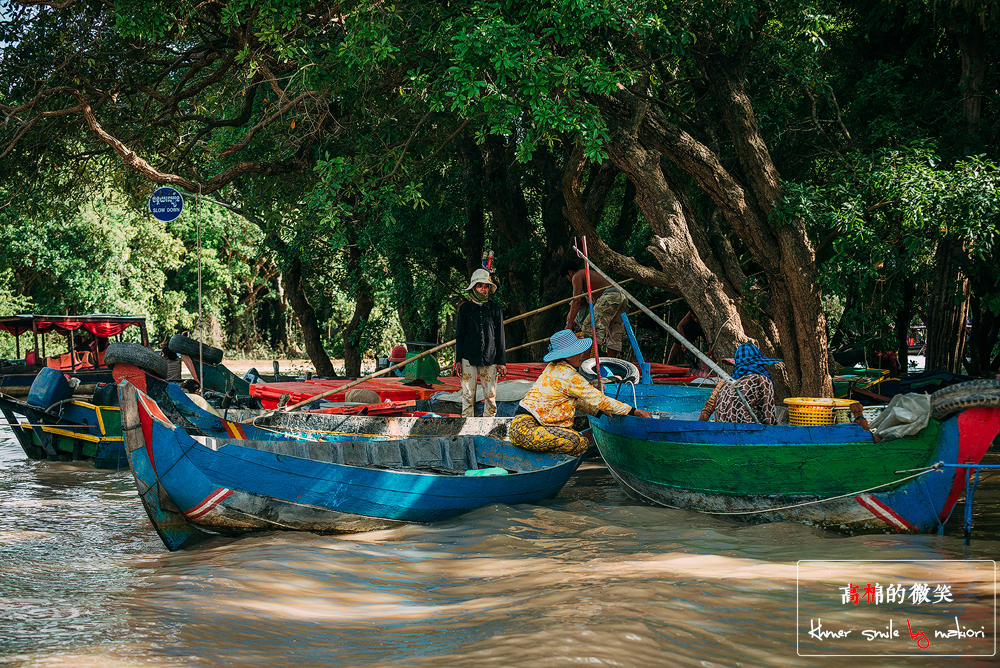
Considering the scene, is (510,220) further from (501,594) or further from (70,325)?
(501,594)

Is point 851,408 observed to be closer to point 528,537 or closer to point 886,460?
point 886,460

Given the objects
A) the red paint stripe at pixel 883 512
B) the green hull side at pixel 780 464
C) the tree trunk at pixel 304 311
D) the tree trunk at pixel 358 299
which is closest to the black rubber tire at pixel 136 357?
the green hull side at pixel 780 464

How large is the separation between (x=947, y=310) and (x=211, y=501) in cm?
1223

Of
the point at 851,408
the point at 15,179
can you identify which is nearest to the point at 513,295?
the point at 15,179

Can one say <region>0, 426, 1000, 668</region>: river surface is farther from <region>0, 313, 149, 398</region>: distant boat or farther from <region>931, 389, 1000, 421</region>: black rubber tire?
<region>0, 313, 149, 398</region>: distant boat

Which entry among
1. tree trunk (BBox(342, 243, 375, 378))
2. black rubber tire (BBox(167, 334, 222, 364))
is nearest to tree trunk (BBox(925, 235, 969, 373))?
tree trunk (BBox(342, 243, 375, 378))

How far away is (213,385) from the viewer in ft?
48.6

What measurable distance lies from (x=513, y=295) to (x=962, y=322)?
26.7ft

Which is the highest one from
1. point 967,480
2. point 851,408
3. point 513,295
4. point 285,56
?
point 285,56

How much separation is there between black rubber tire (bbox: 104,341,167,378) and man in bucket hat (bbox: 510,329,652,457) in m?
5.01

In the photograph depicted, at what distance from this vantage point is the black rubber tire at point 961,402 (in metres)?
5.42

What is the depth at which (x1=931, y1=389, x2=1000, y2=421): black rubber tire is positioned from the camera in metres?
5.42

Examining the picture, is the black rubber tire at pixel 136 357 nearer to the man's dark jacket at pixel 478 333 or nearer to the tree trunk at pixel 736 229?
the man's dark jacket at pixel 478 333

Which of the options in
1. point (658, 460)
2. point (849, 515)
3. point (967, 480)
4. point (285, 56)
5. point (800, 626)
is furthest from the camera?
point (285, 56)
